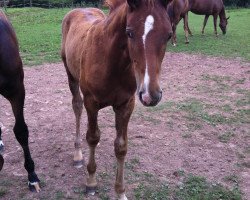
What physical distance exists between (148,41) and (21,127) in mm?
1806

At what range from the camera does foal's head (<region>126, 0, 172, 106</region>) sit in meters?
2.07

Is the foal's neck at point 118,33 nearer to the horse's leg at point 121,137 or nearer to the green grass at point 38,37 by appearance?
the horse's leg at point 121,137

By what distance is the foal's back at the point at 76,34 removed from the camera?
134 inches

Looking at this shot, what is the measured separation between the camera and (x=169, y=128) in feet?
15.7

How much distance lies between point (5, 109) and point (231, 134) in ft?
10.9

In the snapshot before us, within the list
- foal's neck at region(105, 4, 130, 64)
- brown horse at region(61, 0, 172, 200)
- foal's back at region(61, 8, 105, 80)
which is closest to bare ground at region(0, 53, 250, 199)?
brown horse at region(61, 0, 172, 200)

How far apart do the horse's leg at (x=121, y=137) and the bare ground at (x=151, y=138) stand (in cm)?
14

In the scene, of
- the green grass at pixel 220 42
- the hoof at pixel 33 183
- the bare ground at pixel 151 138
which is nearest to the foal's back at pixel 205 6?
the green grass at pixel 220 42

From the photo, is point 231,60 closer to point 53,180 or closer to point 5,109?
point 5,109

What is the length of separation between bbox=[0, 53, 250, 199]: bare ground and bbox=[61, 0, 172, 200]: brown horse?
320mm

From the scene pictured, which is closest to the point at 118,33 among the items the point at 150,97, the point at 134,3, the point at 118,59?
the point at 118,59

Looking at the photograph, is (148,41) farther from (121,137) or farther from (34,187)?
(34,187)

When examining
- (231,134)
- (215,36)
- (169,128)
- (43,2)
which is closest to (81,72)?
(169,128)

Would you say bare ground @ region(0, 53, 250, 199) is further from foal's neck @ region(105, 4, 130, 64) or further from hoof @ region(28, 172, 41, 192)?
foal's neck @ region(105, 4, 130, 64)
